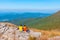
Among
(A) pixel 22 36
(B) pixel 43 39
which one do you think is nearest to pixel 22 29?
(A) pixel 22 36

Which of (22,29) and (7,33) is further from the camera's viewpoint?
(22,29)

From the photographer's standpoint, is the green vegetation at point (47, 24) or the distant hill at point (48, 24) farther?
the green vegetation at point (47, 24)

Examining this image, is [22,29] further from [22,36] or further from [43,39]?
[43,39]

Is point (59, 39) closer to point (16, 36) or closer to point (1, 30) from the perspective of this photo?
point (16, 36)

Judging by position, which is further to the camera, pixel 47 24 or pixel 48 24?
pixel 47 24

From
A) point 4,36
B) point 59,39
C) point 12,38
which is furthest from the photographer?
point 4,36

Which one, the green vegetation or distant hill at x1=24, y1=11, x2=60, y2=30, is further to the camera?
the green vegetation

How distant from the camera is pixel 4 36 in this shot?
697 inches

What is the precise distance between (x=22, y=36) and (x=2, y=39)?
1661 mm

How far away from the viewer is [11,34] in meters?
17.3

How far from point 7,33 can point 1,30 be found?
1170mm

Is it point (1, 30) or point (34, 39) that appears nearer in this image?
point (34, 39)

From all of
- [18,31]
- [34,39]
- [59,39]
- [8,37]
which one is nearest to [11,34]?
[8,37]

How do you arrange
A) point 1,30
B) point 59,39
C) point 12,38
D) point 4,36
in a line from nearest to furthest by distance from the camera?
point 59,39
point 12,38
point 4,36
point 1,30
